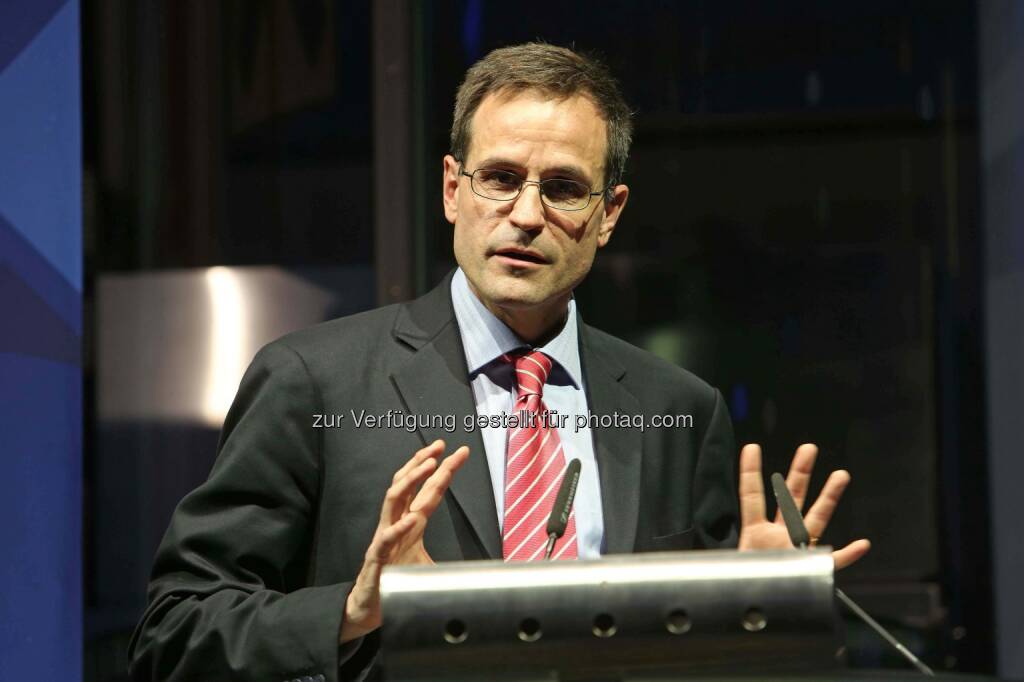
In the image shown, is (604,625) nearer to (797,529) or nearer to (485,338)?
(797,529)

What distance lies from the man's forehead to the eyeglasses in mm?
35

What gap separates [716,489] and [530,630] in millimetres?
1010

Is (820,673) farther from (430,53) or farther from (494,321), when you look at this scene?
(430,53)

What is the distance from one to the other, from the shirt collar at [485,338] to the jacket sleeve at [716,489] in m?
0.25

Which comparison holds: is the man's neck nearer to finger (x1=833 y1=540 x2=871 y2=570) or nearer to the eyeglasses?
the eyeglasses

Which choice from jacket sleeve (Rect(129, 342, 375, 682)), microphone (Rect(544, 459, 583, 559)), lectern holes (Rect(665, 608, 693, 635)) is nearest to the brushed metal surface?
lectern holes (Rect(665, 608, 693, 635))

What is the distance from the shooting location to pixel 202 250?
10.0ft

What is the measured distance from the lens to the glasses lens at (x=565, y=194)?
1.93 meters

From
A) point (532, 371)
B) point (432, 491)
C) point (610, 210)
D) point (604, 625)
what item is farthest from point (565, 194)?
point (604, 625)

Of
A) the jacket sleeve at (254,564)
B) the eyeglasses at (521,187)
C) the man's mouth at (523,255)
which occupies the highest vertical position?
the eyeglasses at (521,187)

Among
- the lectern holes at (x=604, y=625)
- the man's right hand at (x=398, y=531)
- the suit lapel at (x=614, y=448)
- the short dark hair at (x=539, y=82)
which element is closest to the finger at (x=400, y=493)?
the man's right hand at (x=398, y=531)

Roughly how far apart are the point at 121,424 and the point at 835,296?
1.72m

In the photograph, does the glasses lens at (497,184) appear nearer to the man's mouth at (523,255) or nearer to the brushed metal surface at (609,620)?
the man's mouth at (523,255)

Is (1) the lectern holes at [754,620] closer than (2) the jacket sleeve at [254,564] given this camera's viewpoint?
Yes
